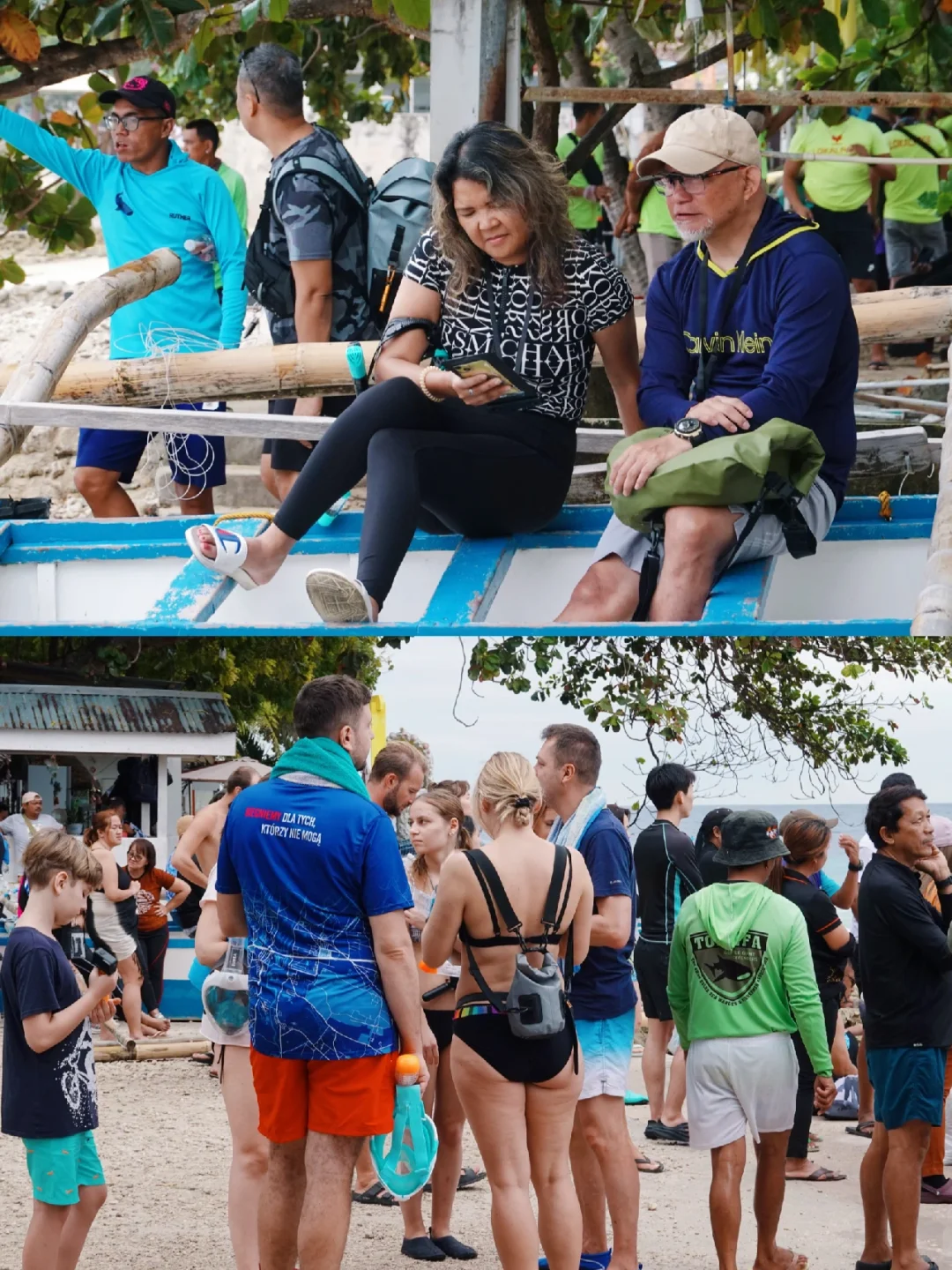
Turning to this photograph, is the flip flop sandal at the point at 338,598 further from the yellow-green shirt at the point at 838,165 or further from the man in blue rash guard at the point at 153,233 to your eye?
the yellow-green shirt at the point at 838,165

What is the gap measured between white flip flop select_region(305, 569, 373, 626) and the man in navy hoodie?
1.84 ft

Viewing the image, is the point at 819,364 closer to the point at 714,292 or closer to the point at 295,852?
the point at 714,292

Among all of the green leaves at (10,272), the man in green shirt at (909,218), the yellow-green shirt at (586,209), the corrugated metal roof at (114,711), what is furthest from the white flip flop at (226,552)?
the yellow-green shirt at (586,209)

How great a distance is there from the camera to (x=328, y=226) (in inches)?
213

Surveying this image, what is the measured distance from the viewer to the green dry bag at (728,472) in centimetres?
390

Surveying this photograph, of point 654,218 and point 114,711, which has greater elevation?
point 654,218

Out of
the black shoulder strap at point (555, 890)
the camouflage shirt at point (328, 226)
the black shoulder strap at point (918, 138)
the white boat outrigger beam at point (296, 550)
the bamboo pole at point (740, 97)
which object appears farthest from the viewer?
the black shoulder strap at point (918, 138)

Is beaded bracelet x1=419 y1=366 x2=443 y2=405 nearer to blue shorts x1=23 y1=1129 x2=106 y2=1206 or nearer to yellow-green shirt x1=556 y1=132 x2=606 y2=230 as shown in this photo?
blue shorts x1=23 y1=1129 x2=106 y2=1206

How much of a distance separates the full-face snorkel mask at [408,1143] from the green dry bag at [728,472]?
56.8 inches

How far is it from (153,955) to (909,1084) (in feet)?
17.5

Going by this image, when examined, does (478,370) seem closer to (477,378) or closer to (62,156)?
(477,378)

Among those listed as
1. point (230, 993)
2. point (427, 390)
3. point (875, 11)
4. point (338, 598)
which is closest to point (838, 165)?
point (875, 11)

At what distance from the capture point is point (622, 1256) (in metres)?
4.56

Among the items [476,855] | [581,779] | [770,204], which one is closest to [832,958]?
[581,779]
